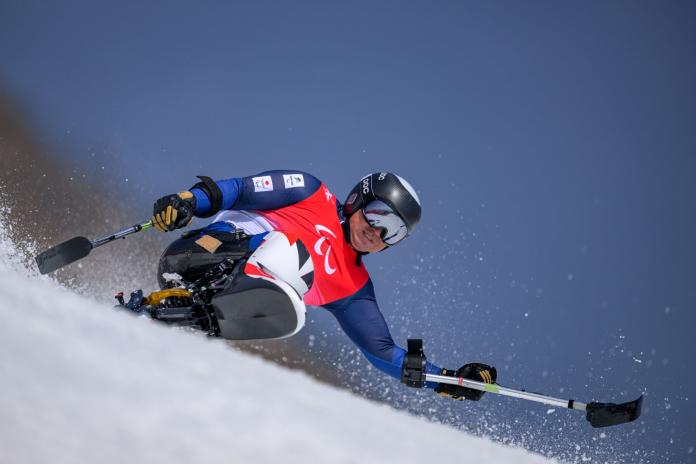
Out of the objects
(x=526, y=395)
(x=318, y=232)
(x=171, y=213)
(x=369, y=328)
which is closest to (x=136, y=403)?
(x=171, y=213)

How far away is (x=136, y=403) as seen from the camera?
215 cm

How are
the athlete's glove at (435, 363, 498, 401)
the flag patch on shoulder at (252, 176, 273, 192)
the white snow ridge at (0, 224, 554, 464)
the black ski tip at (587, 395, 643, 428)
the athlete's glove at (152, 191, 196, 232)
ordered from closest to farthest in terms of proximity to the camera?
the white snow ridge at (0, 224, 554, 464) < the black ski tip at (587, 395, 643, 428) < the athlete's glove at (152, 191, 196, 232) < the athlete's glove at (435, 363, 498, 401) < the flag patch on shoulder at (252, 176, 273, 192)

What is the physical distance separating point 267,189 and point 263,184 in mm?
44

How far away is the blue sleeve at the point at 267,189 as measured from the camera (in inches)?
176

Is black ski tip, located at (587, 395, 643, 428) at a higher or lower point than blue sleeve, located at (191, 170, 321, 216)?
lower

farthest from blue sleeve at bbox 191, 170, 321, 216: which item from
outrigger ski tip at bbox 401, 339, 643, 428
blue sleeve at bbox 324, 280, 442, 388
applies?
outrigger ski tip at bbox 401, 339, 643, 428

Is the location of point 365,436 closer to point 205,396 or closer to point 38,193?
point 205,396

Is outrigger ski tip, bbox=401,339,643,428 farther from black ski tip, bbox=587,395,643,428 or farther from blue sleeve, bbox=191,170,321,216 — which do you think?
blue sleeve, bbox=191,170,321,216

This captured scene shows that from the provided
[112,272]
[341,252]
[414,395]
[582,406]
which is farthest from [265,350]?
[582,406]

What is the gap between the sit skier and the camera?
4.19 meters

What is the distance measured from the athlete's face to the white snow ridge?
5.18 feet

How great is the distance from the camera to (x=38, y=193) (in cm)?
964

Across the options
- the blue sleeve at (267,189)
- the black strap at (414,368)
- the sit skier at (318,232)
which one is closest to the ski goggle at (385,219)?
the sit skier at (318,232)

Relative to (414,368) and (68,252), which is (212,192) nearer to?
(68,252)
